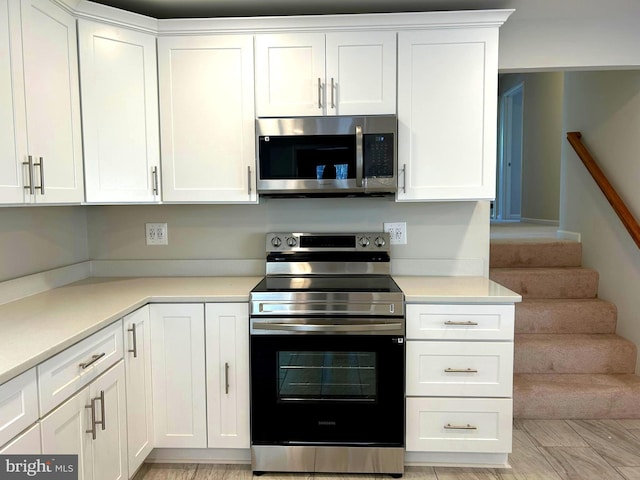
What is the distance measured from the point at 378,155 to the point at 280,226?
765 millimetres

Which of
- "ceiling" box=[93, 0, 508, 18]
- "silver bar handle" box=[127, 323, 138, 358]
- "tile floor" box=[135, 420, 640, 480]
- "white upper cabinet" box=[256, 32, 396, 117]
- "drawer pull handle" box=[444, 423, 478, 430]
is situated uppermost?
"ceiling" box=[93, 0, 508, 18]

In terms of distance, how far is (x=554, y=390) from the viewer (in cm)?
262

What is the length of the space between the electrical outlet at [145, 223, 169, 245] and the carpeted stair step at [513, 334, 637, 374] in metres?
2.29

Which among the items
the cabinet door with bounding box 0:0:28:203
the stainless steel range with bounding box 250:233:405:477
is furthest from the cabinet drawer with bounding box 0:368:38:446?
the stainless steel range with bounding box 250:233:405:477

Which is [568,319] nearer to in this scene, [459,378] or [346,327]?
[459,378]

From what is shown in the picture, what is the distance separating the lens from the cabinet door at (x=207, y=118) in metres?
2.27

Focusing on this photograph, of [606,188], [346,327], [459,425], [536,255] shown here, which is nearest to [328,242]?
[346,327]

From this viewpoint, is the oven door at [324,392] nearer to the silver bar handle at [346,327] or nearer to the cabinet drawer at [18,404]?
the silver bar handle at [346,327]

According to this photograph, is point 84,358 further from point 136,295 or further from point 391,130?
point 391,130

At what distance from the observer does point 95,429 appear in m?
1.61

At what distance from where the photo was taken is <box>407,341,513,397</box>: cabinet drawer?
206cm

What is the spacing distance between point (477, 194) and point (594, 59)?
112 cm

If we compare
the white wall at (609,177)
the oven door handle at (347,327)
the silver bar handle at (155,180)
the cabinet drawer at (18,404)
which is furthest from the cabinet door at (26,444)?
the white wall at (609,177)

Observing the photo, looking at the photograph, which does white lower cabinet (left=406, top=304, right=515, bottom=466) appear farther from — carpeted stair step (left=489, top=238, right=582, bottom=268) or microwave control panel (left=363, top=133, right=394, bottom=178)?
carpeted stair step (left=489, top=238, right=582, bottom=268)
